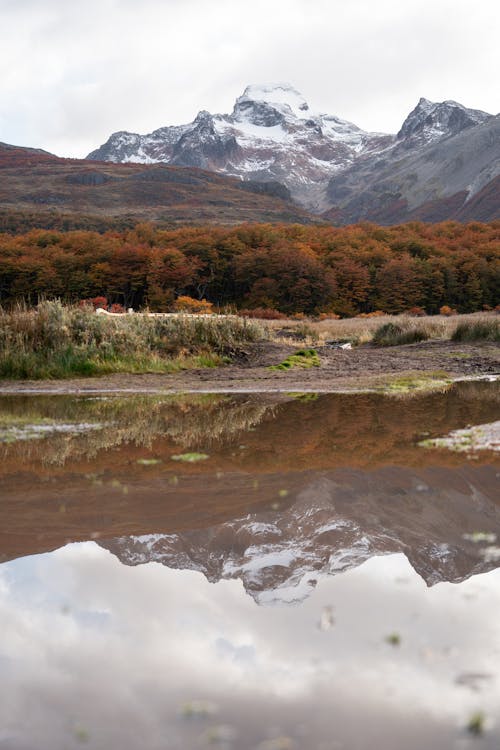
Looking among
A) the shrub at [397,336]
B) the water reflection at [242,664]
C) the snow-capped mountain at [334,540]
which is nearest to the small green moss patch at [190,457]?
the snow-capped mountain at [334,540]

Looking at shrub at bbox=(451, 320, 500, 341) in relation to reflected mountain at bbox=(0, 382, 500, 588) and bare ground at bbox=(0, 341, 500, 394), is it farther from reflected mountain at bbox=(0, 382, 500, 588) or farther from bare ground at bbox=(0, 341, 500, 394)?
reflected mountain at bbox=(0, 382, 500, 588)

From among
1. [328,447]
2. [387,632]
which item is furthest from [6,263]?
[387,632]

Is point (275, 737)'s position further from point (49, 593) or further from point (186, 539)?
point (186, 539)

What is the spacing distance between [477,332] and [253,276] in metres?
51.5

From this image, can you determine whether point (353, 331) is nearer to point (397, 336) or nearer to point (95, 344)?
point (397, 336)

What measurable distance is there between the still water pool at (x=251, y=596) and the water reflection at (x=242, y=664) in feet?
0.03

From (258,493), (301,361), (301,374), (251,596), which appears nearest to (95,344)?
(301,374)

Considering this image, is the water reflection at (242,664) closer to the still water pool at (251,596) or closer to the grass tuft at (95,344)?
the still water pool at (251,596)

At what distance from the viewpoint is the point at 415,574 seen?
4.73m

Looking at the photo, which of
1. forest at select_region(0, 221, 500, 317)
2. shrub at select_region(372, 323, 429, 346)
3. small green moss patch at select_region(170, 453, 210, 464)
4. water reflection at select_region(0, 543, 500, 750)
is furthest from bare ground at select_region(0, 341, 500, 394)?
forest at select_region(0, 221, 500, 317)

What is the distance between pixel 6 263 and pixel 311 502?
Answer: 81489mm

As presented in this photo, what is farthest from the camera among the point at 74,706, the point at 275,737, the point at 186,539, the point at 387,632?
the point at 186,539

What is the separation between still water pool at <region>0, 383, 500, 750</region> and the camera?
118 inches

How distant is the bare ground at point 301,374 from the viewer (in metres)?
17.1
